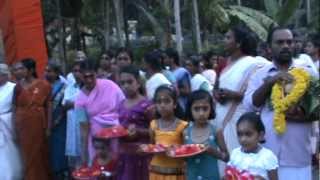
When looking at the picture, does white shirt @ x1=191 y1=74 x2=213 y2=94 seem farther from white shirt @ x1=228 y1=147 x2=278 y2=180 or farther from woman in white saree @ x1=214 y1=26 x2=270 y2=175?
white shirt @ x1=228 y1=147 x2=278 y2=180

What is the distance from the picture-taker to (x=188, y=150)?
17.7ft

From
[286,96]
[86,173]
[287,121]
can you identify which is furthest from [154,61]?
[286,96]

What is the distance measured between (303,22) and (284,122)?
33.5 meters

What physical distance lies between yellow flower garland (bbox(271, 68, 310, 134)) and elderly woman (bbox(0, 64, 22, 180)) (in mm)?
4084

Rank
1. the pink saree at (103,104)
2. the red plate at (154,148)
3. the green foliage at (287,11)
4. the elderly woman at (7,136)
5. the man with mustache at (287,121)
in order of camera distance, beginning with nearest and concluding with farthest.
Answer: the man with mustache at (287,121) < the red plate at (154,148) < the pink saree at (103,104) < the elderly woman at (7,136) < the green foliage at (287,11)

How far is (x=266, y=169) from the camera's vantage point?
15.4ft

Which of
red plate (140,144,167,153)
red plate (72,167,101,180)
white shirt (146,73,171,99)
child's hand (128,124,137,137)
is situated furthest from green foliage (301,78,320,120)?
red plate (72,167,101,180)

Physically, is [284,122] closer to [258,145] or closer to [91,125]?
[258,145]

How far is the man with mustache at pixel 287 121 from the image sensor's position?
491cm

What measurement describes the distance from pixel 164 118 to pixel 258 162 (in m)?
1.40

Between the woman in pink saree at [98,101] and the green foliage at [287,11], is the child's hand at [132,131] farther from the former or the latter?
the green foliage at [287,11]

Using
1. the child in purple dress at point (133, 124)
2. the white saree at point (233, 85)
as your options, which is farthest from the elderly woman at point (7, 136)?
the white saree at point (233, 85)

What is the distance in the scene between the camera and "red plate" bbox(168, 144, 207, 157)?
536cm

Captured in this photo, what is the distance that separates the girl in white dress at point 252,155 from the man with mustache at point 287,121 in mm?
218
